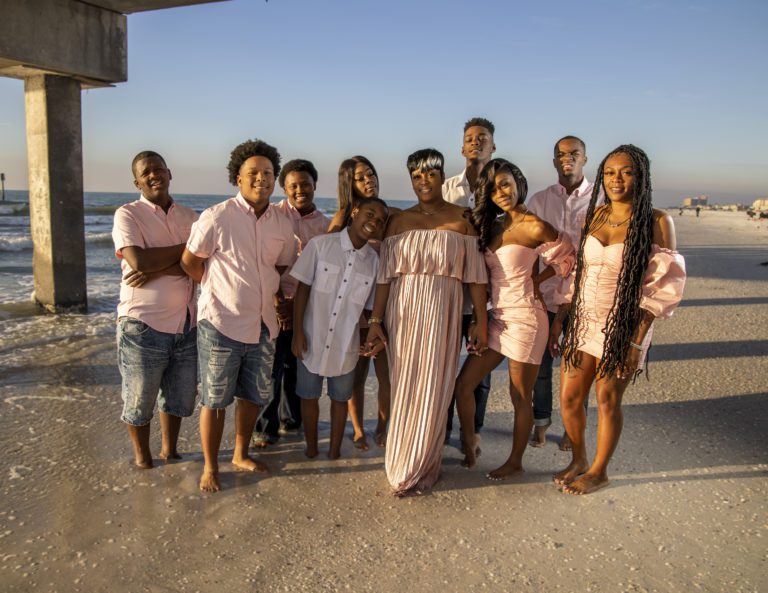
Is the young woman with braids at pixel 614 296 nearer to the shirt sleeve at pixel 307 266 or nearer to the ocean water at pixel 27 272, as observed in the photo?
the shirt sleeve at pixel 307 266

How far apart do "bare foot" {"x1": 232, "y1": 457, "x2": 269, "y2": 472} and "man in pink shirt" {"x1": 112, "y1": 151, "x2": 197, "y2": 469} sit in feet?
1.97

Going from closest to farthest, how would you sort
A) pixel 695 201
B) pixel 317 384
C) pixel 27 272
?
1. pixel 317 384
2. pixel 27 272
3. pixel 695 201

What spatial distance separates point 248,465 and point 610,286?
242 centimetres

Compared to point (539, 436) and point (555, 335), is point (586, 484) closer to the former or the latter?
point (539, 436)

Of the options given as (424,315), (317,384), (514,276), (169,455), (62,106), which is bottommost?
(169,455)

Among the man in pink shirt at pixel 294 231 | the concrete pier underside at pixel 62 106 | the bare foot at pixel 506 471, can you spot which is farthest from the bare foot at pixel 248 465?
the concrete pier underside at pixel 62 106

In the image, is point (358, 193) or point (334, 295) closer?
point (334, 295)

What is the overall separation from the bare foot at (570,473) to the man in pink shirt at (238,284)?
183cm

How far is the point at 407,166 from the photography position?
376cm

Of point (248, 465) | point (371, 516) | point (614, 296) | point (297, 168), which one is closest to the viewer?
point (371, 516)

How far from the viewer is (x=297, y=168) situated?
170 inches

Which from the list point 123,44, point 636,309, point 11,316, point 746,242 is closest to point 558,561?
point 636,309

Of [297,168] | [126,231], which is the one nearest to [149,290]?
[126,231]

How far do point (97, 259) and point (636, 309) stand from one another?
1567 cm
